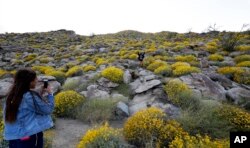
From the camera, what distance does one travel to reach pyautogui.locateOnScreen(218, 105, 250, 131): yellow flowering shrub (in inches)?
290

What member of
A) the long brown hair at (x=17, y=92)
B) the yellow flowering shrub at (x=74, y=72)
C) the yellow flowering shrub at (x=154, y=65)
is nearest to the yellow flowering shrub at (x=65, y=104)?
the yellow flowering shrub at (x=74, y=72)

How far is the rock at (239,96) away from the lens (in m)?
9.43

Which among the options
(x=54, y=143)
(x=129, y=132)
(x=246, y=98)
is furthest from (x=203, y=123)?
(x=54, y=143)

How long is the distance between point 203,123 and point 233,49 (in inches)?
532

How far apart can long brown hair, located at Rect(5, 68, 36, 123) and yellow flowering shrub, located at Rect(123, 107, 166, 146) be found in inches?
126

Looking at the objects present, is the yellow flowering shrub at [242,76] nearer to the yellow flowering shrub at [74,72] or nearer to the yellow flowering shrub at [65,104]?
the yellow flowering shrub at [65,104]

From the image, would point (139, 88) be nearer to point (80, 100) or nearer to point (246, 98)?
point (80, 100)

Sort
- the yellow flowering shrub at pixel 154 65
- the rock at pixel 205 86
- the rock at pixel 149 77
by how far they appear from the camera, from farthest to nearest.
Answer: the yellow flowering shrub at pixel 154 65
the rock at pixel 149 77
the rock at pixel 205 86

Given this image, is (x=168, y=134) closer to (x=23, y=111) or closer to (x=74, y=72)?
(x=23, y=111)

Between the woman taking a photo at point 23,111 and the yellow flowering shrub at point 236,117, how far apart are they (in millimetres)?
4914

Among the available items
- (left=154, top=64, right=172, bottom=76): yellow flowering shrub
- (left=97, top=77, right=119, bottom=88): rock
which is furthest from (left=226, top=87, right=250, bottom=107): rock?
(left=97, top=77, right=119, bottom=88): rock

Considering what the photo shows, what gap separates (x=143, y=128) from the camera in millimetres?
7000

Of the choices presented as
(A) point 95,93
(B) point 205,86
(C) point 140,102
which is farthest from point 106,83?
(B) point 205,86

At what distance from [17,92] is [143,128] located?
3.40 metres
